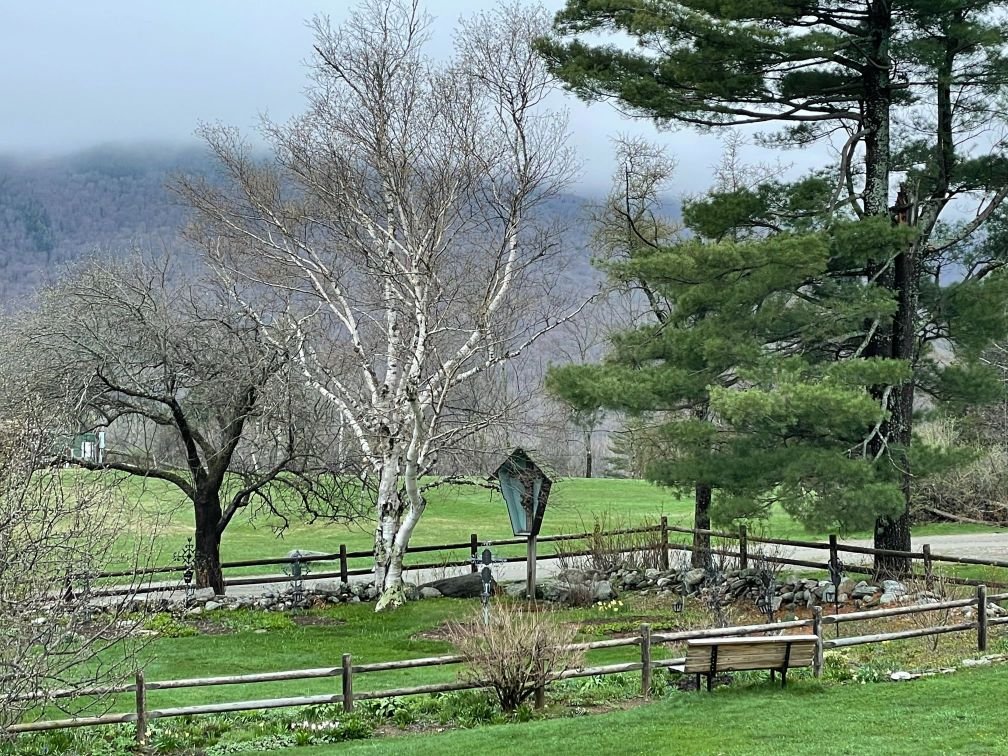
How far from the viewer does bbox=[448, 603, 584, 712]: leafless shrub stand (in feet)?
36.6

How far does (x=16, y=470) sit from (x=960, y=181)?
16.2 metres

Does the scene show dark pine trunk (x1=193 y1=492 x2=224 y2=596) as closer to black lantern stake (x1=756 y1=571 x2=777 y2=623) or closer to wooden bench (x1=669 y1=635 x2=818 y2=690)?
black lantern stake (x1=756 y1=571 x2=777 y2=623)

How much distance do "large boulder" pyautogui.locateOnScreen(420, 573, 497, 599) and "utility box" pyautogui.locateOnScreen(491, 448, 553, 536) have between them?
3.36 meters

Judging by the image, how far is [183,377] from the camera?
20.0 m

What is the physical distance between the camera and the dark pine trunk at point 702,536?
22.2 m

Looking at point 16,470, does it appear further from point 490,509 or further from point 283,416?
point 490,509

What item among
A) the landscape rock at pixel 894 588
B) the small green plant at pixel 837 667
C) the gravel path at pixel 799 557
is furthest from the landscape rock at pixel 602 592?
Result: the small green plant at pixel 837 667

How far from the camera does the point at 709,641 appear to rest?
11.0 meters

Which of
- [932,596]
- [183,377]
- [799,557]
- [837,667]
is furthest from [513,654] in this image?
[799,557]

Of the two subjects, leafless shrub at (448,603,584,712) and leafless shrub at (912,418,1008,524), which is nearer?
leafless shrub at (448,603,584,712)

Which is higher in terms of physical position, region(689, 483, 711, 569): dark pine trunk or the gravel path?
region(689, 483, 711, 569): dark pine trunk

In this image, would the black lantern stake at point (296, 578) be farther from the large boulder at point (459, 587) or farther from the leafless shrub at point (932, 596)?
the leafless shrub at point (932, 596)

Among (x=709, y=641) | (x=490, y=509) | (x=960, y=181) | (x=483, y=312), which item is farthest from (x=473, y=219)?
(x=490, y=509)

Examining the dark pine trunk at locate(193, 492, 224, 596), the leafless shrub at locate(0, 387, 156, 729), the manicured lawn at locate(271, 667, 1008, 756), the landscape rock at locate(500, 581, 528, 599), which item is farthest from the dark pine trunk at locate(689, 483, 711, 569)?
the leafless shrub at locate(0, 387, 156, 729)
